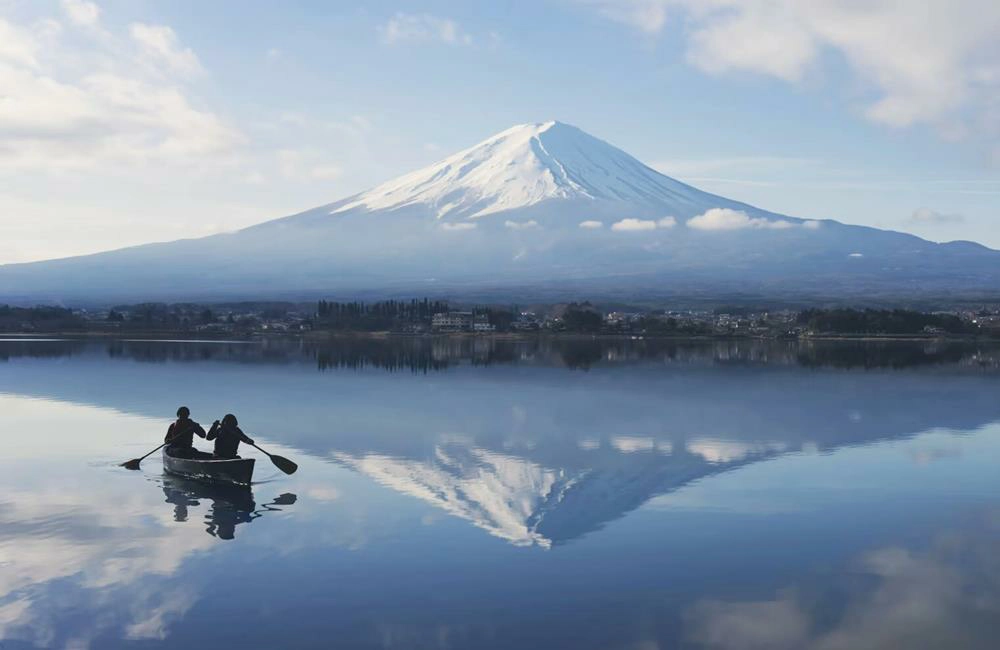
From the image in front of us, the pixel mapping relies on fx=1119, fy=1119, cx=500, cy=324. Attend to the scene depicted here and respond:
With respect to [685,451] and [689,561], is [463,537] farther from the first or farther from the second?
[685,451]

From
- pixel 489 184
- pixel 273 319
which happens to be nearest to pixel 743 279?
pixel 489 184

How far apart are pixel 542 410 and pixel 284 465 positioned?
902cm

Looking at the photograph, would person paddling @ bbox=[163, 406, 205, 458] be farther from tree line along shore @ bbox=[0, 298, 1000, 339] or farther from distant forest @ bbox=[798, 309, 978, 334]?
distant forest @ bbox=[798, 309, 978, 334]

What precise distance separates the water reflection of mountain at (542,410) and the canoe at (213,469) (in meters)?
1.66

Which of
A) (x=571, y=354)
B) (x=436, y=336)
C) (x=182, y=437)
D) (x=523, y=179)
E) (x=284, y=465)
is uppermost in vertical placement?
(x=523, y=179)

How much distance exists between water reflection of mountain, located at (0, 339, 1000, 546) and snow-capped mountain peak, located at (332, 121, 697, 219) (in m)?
110

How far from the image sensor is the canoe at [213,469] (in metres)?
12.8

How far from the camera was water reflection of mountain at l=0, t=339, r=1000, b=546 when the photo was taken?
13078 millimetres

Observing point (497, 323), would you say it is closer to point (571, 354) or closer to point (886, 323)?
point (886, 323)

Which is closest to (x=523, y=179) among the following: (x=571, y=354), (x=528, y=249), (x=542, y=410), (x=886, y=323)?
(x=528, y=249)

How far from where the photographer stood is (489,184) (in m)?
156

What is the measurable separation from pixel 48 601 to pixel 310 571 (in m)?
1.92

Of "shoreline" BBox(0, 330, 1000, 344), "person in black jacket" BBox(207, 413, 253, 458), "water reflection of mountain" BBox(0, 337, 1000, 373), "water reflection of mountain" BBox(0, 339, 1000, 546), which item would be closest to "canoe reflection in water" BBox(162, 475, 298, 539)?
"person in black jacket" BBox(207, 413, 253, 458)

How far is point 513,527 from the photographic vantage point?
34.5ft
